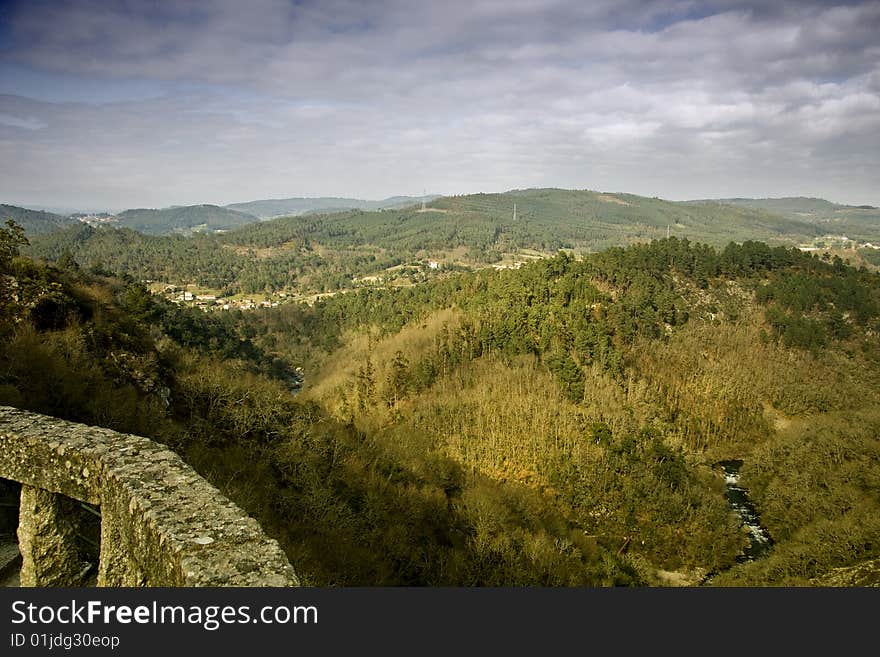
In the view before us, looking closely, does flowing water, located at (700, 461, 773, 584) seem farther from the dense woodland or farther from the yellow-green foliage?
the dense woodland

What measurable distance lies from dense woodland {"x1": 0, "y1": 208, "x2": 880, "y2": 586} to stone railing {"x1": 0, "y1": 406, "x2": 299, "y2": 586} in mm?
9484

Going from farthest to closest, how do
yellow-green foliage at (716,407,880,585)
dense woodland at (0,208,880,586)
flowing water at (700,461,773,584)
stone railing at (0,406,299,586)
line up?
flowing water at (700,461,773,584) < yellow-green foliage at (716,407,880,585) < dense woodland at (0,208,880,586) < stone railing at (0,406,299,586)

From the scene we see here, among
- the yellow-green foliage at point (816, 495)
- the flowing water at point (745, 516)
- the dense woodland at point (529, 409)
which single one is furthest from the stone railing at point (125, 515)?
the flowing water at point (745, 516)

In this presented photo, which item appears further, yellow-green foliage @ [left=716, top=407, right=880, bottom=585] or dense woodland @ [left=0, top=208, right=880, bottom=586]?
yellow-green foliage @ [left=716, top=407, right=880, bottom=585]

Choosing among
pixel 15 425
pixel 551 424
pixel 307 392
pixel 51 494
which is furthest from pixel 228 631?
pixel 307 392

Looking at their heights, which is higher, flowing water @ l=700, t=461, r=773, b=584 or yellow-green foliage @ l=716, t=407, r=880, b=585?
yellow-green foliage @ l=716, t=407, r=880, b=585

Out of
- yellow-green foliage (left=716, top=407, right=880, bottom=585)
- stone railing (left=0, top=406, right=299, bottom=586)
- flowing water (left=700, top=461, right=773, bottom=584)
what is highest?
stone railing (left=0, top=406, right=299, bottom=586)

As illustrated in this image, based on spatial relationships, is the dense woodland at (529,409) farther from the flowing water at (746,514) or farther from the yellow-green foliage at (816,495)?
the flowing water at (746,514)

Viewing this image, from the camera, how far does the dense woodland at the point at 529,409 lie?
1014 inches

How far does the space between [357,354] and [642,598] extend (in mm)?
75436

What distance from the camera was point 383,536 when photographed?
92.6 feet

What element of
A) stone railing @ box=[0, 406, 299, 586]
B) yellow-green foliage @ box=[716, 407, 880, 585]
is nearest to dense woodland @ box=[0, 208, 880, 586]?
yellow-green foliage @ box=[716, 407, 880, 585]

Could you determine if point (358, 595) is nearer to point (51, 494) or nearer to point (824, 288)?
point (51, 494)

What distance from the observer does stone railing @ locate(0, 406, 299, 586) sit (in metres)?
5.24
